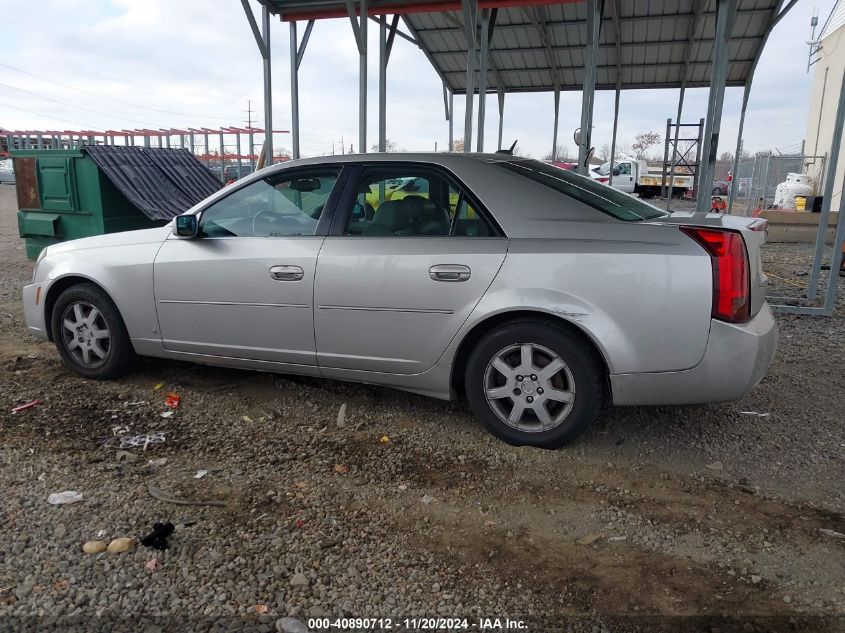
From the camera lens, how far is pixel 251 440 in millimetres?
3861

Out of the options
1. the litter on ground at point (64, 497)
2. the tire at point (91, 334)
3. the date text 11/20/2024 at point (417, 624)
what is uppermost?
the tire at point (91, 334)

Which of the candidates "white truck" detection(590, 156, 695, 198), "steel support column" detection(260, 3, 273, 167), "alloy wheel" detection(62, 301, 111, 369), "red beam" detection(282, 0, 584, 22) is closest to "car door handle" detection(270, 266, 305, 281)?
"alloy wheel" detection(62, 301, 111, 369)

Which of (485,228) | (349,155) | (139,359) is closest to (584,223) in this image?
(485,228)

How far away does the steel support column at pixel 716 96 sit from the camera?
25.1 feet

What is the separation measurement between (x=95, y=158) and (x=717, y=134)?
812 cm

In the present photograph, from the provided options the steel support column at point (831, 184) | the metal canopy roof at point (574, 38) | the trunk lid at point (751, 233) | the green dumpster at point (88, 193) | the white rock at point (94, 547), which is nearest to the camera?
the white rock at point (94, 547)

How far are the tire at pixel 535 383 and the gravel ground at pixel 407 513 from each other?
147 millimetres

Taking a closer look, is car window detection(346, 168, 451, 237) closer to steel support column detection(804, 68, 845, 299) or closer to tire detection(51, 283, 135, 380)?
tire detection(51, 283, 135, 380)

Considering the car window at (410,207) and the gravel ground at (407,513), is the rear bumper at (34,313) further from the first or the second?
the car window at (410,207)

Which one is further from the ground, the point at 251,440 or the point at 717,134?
the point at 717,134

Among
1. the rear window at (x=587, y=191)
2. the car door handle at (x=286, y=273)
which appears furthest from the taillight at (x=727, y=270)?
the car door handle at (x=286, y=273)

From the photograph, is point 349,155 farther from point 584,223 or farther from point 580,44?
point 580,44

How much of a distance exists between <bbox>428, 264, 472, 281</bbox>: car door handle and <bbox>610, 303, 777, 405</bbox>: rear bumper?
933mm

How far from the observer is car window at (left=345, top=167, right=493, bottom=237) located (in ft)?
12.4
